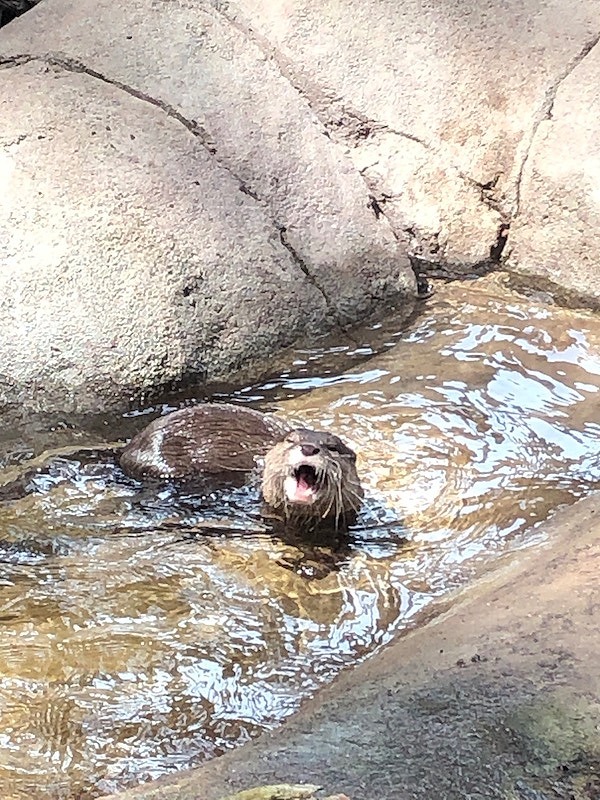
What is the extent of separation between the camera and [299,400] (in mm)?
3469

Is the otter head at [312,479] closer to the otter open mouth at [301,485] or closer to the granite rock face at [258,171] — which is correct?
the otter open mouth at [301,485]

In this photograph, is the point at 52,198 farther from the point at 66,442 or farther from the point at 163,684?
the point at 163,684

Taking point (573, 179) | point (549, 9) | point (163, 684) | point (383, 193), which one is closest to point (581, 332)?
point (573, 179)

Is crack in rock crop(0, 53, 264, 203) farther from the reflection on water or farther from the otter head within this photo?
the otter head

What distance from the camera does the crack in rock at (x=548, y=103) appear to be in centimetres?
401

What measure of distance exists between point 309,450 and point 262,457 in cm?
29

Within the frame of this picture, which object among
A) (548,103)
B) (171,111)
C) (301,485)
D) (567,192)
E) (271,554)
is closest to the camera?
(271,554)

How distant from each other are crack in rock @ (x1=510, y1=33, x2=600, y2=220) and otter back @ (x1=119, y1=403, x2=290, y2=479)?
1505 millimetres

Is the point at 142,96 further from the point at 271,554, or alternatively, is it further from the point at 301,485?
the point at 271,554

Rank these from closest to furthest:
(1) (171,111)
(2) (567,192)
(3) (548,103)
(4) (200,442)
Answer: (4) (200,442), (1) (171,111), (2) (567,192), (3) (548,103)

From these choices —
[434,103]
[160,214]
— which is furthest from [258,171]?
[434,103]

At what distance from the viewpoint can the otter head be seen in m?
2.83

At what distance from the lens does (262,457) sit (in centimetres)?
309

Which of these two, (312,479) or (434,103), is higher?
(434,103)
